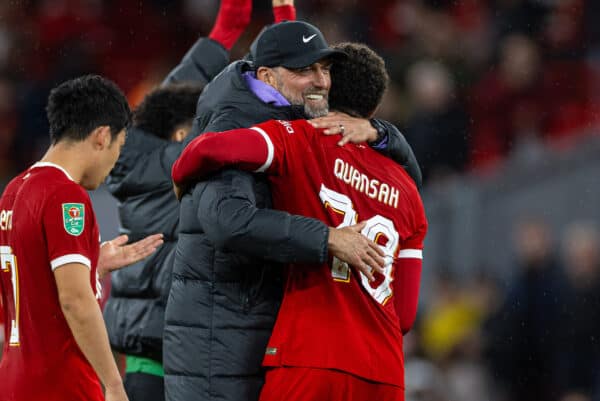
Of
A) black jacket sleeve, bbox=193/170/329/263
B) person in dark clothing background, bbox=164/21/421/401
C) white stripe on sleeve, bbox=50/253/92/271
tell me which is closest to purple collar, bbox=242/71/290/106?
person in dark clothing background, bbox=164/21/421/401

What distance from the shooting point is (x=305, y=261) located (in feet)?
10.9

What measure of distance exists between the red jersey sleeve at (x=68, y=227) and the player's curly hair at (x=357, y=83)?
0.94 metres

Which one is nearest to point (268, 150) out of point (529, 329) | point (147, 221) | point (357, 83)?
point (357, 83)

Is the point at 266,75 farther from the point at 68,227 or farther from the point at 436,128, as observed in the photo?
the point at 436,128

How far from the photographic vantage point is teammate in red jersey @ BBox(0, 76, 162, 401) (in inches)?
129

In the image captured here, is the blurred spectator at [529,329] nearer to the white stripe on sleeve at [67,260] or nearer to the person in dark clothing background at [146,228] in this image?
the person in dark clothing background at [146,228]

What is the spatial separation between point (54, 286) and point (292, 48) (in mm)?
1090

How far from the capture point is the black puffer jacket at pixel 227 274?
10.9ft

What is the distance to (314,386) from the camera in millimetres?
3352

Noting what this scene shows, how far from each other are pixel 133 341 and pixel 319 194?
141cm

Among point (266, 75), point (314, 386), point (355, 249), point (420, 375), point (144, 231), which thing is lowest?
point (420, 375)

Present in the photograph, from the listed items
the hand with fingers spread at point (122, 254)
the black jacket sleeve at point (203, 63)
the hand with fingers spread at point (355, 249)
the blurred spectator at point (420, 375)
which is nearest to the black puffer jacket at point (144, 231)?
the black jacket sleeve at point (203, 63)

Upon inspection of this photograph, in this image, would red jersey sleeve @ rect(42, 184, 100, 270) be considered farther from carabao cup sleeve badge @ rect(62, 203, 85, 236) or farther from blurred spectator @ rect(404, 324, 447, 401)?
blurred spectator @ rect(404, 324, 447, 401)

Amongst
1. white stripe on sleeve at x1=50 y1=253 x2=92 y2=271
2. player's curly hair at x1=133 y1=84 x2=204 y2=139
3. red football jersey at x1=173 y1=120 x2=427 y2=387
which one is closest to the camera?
white stripe on sleeve at x1=50 y1=253 x2=92 y2=271
